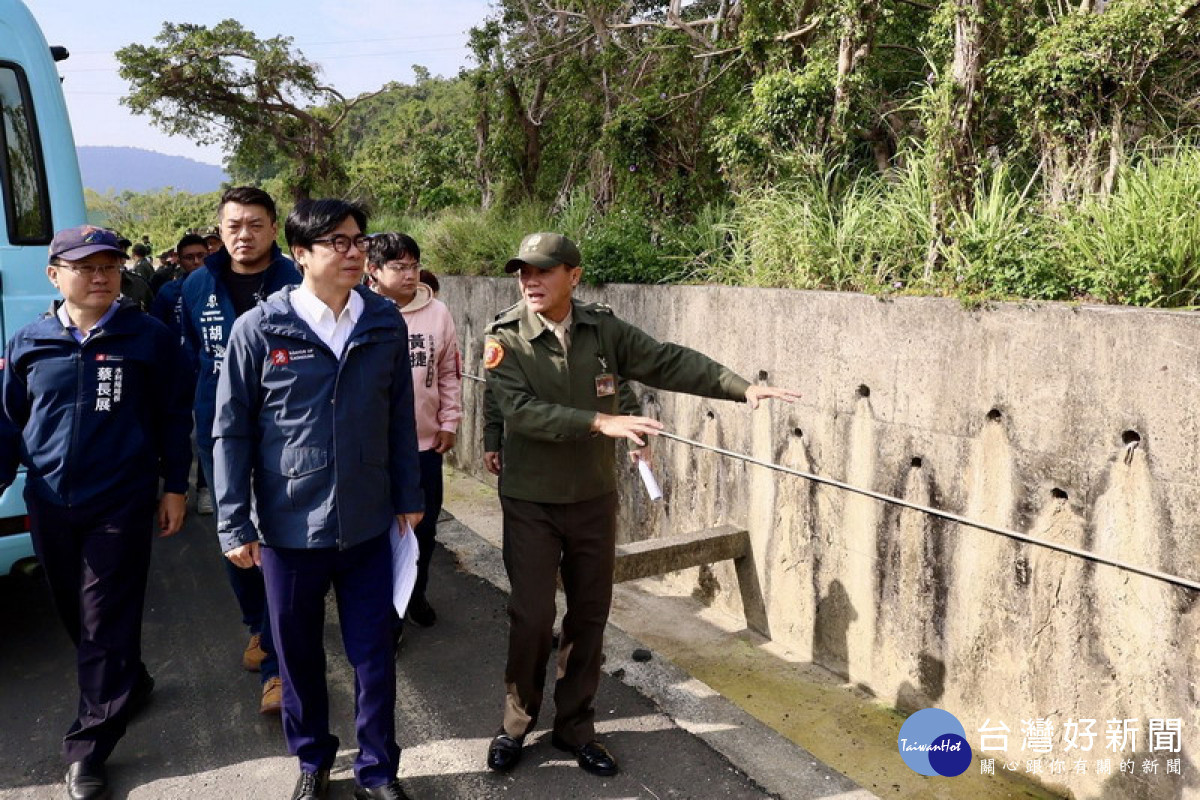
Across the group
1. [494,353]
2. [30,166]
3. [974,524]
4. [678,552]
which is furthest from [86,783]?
[974,524]

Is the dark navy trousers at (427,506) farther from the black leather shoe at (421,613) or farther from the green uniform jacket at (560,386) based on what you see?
the green uniform jacket at (560,386)

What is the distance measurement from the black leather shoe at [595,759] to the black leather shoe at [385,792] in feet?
2.12

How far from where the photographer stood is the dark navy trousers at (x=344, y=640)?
2.98m

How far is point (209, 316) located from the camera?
3.90 m

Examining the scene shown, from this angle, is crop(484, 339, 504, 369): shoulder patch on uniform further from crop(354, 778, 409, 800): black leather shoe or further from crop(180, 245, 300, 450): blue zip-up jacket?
crop(354, 778, 409, 800): black leather shoe

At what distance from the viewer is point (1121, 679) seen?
135 inches

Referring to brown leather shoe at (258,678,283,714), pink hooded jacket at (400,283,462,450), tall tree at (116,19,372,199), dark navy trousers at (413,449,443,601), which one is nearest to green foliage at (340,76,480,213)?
tall tree at (116,19,372,199)

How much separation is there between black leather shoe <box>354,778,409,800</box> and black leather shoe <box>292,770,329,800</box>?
14 centimetres

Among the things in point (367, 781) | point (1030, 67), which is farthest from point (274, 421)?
point (1030, 67)

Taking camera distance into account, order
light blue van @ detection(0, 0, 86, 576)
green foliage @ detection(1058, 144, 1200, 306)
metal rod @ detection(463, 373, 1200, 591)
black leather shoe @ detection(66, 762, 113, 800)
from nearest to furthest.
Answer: black leather shoe @ detection(66, 762, 113, 800)
metal rod @ detection(463, 373, 1200, 591)
green foliage @ detection(1058, 144, 1200, 306)
light blue van @ detection(0, 0, 86, 576)

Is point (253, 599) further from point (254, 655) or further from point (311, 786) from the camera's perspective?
point (311, 786)

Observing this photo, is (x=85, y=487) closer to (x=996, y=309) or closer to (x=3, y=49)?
(x=3, y=49)

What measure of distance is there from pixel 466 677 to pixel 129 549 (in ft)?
4.99

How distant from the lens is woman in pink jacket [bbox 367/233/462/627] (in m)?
4.37
